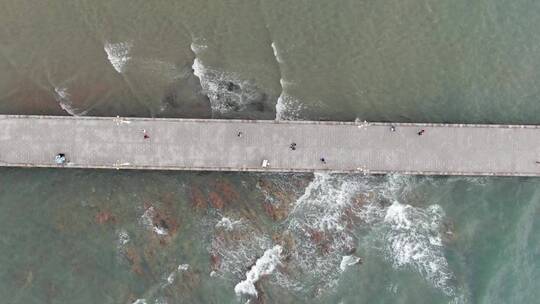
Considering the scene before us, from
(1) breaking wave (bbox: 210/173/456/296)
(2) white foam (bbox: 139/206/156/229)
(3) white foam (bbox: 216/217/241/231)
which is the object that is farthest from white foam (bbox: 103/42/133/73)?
(1) breaking wave (bbox: 210/173/456/296)

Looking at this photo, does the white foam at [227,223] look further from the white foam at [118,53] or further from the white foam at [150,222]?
the white foam at [118,53]

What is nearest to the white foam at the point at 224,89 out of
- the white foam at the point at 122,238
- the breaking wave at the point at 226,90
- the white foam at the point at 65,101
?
the breaking wave at the point at 226,90

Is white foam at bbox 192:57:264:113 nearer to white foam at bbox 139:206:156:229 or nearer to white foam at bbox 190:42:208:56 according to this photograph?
white foam at bbox 190:42:208:56

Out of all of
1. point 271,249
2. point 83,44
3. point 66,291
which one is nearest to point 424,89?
point 271,249

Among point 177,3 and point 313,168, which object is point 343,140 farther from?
point 177,3

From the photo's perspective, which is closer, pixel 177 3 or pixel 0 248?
pixel 0 248

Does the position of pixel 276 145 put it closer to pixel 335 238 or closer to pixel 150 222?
pixel 335 238
